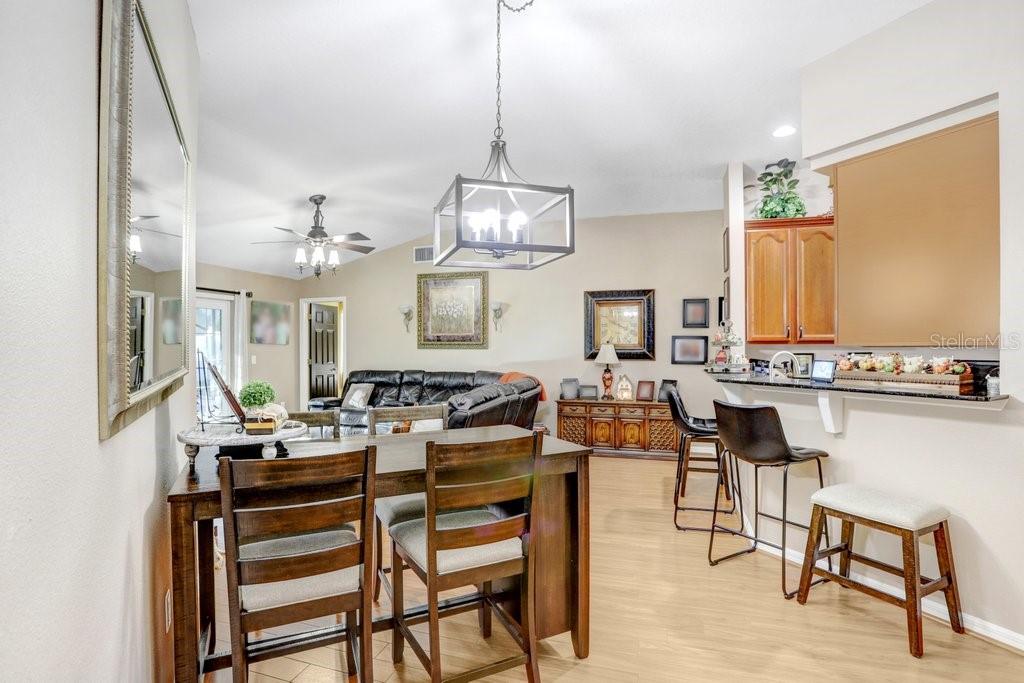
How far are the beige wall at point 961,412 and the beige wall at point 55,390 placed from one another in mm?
3251

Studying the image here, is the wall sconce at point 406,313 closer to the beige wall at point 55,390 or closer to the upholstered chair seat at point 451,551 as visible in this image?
the upholstered chair seat at point 451,551

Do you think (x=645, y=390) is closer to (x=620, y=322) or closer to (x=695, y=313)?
(x=620, y=322)

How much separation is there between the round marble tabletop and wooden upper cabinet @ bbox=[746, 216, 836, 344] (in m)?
3.81

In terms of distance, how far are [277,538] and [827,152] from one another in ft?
12.0

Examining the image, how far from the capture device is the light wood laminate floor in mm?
2076

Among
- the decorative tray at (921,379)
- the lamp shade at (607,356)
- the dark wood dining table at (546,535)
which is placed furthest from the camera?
the lamp shade at (607,356)

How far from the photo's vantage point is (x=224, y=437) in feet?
5.75

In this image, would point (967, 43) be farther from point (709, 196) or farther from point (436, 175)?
point (436, 175)

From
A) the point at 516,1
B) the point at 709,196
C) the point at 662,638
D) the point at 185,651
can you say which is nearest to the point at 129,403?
the point at 185,651

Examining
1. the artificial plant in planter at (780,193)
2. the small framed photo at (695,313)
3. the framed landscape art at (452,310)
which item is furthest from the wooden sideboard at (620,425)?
the artificial plant in planter at (780,193)

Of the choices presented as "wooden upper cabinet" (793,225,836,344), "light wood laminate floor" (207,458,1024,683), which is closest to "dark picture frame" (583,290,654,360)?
"wooden upper cabinet" (793,225,836,344)

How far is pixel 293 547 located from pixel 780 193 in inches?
179

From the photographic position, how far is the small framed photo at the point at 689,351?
6141 millimetres

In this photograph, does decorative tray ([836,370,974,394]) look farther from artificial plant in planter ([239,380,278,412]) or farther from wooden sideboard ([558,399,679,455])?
artificial plant in planter ([239,380,278,412])
